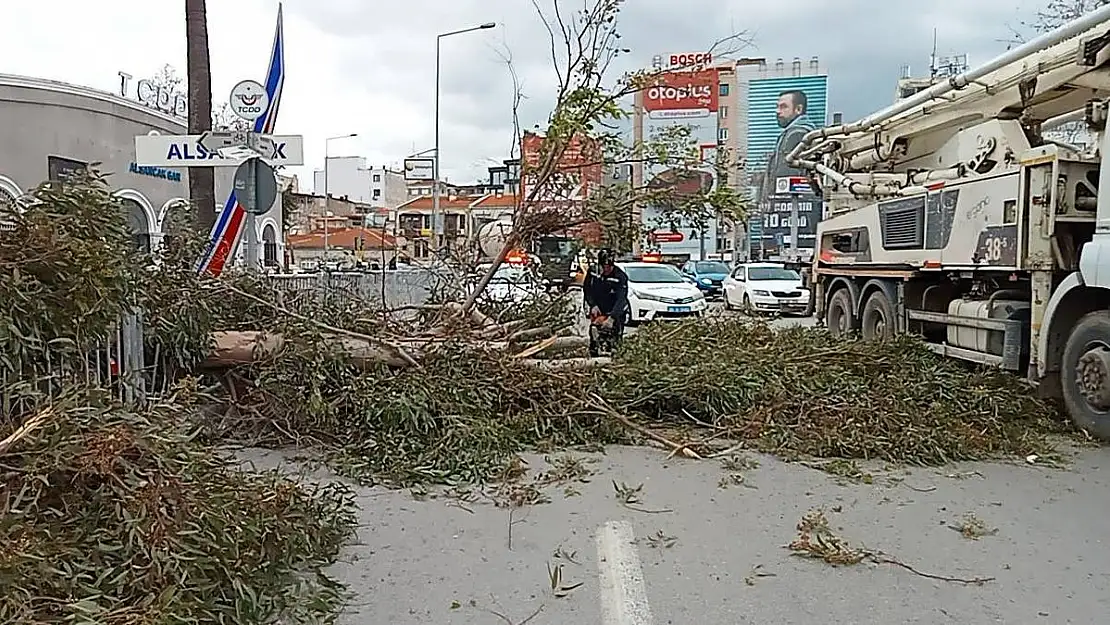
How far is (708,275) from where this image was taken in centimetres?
3469

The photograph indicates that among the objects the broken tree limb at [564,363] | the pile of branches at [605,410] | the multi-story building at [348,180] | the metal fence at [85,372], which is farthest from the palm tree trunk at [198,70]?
the multi-story building at [348,180]

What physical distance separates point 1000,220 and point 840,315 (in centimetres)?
523

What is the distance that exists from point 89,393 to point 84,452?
47cm

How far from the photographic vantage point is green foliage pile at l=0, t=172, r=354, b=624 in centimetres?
366

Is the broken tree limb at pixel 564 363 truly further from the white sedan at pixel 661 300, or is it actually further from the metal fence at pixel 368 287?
the white sedan at pixel 661 300

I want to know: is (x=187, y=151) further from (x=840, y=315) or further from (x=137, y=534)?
(x=840, y=315)

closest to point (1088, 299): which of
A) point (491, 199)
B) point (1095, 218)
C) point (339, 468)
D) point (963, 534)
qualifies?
point (1095, 218)

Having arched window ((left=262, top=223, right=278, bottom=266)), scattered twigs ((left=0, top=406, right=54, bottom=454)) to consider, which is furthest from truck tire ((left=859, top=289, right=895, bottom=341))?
arched window ((left=262, top=223, right=278, bottom=266))

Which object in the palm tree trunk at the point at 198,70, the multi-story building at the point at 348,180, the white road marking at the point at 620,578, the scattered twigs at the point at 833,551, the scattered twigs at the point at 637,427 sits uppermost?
the multi-story building at the point at 348,180

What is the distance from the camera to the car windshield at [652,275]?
20.5m

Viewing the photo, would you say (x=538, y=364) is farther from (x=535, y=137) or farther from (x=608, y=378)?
(x=535, y=137)

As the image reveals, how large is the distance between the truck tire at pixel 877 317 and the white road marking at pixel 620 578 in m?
7.15

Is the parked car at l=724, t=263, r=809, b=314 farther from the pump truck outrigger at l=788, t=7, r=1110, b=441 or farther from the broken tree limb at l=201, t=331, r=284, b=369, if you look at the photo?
the broken tree limb at l=201, t=331, r=284, b=369

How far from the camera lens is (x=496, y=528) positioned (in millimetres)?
5863
